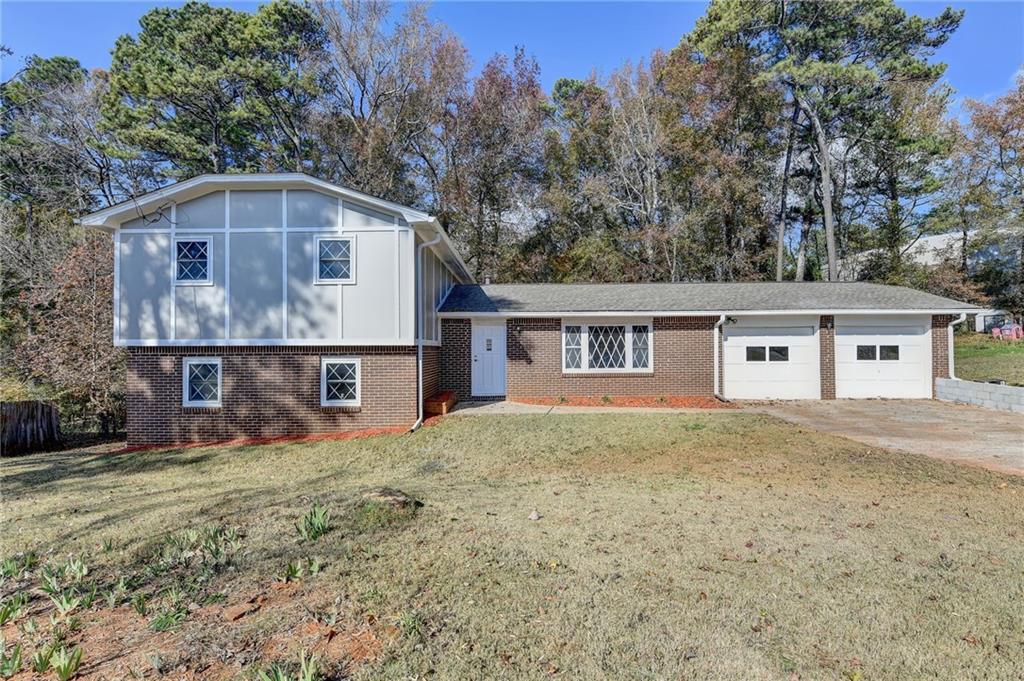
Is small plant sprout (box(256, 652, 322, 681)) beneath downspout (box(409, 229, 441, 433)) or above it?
beneath

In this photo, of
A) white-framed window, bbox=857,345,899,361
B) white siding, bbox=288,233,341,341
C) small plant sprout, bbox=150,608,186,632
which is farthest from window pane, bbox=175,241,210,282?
white-framed window, bbox=857,345,899,361

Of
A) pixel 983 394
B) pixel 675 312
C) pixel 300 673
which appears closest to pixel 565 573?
pixel 300 673

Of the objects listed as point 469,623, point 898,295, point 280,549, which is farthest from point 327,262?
point 898,295

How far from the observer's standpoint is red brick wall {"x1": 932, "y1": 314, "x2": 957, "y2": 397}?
12.9 meters

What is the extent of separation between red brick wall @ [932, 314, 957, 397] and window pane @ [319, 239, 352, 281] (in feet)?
49.7

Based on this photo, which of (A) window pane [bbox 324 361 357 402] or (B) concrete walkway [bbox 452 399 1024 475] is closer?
(B) concrete walkway [bbox 452 399 1024 475]

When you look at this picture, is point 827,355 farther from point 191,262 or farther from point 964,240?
point 964,240

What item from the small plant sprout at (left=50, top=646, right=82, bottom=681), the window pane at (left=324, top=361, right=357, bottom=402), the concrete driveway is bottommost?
the small plant sprout at (left=50, top=646, right=82, bottom=681)

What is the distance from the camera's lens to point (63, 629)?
9.87 ft

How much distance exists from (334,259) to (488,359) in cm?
504

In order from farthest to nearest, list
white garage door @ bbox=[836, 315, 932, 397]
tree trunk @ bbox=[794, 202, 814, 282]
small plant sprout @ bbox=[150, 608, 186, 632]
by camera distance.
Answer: tree trunk @ bbox=[794, 202, 814, 282], white garage door @ bbox=[836, 315, 932, 397], small plant sprout @ bbox=[150, 608, 186, 632]

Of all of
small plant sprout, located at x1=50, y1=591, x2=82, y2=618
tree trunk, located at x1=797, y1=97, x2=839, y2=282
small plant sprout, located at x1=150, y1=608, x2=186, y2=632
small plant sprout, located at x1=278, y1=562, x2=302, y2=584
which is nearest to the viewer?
small plant sprout, located at x1=150, y1=608, x2=186, y2=632

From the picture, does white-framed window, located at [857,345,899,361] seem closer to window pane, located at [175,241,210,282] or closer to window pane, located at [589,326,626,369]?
window pane, located at [589,326,626,369]

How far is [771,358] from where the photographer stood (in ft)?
43.6
